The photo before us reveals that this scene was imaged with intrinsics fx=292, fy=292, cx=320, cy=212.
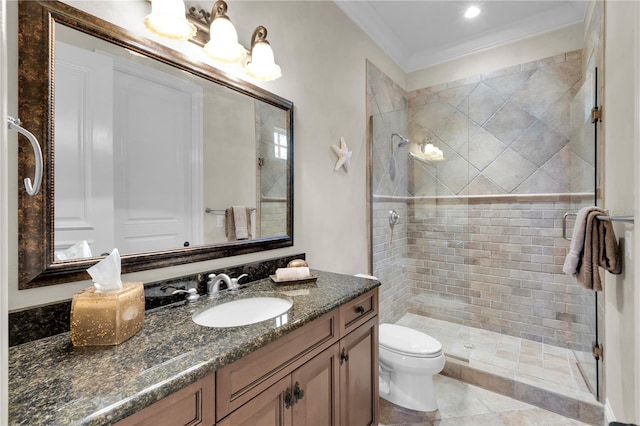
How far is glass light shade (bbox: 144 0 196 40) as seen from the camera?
1.08 metres

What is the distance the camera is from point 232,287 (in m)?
1.35

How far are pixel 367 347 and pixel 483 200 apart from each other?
201cm

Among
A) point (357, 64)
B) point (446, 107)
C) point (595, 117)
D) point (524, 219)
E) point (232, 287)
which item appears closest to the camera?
point (232, 287)

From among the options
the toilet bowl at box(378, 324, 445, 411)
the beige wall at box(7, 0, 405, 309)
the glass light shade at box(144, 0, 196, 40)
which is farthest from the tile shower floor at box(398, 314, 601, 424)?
the glass light shade at box(144, 0, 196, 40)

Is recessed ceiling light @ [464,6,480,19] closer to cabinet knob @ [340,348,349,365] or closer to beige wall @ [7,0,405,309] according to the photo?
beige wall @ [7,0,405,309]

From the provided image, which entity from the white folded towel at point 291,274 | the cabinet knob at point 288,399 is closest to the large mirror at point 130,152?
the white folded towel at point 291,274

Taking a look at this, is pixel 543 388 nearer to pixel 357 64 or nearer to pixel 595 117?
pixel 595 117

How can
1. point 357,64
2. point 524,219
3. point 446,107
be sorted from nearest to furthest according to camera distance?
point 357,64
point 524,219
point 446,107

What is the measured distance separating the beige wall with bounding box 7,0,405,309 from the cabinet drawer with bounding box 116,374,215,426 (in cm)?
57

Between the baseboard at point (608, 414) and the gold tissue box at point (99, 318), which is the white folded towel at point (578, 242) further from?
the gold tissue box at point (99, 318)

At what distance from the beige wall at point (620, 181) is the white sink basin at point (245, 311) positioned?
4.61 feet

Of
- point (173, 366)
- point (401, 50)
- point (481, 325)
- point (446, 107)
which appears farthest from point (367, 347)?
point (401, 50)

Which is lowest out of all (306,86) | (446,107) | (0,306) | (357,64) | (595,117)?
(0,306)

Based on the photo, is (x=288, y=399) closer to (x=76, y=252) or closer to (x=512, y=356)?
(x=76, y=252)
